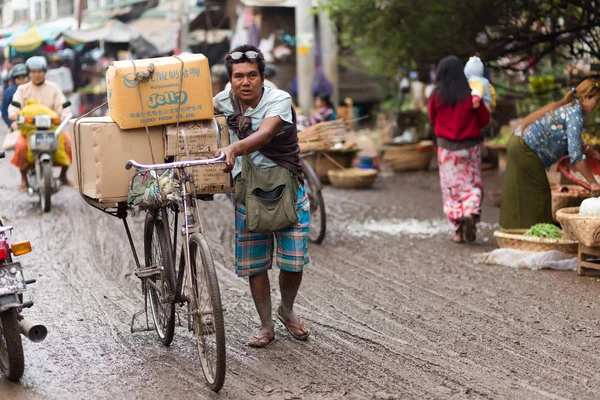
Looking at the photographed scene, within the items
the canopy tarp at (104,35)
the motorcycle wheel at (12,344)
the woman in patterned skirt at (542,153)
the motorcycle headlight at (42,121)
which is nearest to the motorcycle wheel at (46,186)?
the motorcycle headlight at (42,121)

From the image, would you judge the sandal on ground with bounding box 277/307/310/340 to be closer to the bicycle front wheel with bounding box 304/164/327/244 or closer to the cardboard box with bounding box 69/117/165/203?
the cardboard box with bounding box 69/117/165/203

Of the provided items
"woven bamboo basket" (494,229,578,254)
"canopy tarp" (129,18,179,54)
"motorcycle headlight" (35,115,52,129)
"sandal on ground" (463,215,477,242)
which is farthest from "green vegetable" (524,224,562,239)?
"canopy tarp" (129,18,179,54)

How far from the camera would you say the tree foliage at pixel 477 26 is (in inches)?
466

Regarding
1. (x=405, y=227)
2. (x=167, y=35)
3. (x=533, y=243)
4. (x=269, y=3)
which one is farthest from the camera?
(x=167, y=35)

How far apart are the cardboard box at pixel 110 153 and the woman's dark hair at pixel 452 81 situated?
469 centimetres

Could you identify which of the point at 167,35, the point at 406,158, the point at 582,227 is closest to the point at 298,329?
the point at 582,227

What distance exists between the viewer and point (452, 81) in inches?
376

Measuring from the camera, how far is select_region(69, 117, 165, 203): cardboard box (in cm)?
543

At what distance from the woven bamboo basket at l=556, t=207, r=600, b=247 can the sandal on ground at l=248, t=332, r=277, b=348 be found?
3.06 meters

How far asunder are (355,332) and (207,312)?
1.53 meters

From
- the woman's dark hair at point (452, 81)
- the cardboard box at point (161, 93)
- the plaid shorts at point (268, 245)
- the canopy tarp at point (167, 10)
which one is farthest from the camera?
the canopy tarp at point (167, 10)

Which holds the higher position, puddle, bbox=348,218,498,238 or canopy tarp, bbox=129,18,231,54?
canopy tarp, bbox=129,18,231,54

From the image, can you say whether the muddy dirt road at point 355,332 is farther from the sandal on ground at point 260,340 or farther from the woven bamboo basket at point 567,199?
the woven bamboo basket at point 567,199

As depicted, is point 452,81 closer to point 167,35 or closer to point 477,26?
point 477,26
